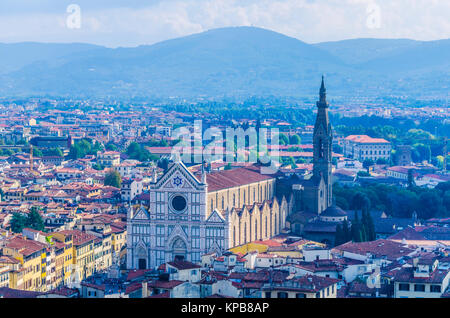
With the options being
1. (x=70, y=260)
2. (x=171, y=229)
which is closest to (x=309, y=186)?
(x=171, y=229)

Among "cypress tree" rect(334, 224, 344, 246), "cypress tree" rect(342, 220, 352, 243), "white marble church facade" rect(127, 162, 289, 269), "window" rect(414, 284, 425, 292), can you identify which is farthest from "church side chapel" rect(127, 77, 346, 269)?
"window" rect(414, 284, 425, 292)

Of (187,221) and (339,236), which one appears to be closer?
(187,221)

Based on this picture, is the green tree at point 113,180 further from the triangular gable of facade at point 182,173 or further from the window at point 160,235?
the triangular gable of facade at point 182,173

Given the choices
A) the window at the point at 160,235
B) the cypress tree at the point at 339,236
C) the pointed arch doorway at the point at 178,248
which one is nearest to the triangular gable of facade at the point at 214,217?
the pointed arch doorway at the point at 178,248

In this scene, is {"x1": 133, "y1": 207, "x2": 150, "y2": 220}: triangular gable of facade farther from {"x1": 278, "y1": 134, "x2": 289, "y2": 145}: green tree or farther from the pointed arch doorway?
{"x1": 278, "y1": 134, "x2": 289, "y2": 145}: green tree

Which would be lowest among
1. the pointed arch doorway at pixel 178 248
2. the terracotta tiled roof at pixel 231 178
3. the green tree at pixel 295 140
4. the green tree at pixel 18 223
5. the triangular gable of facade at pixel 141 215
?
the green tree at pixel 295 140

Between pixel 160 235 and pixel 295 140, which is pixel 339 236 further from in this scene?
pixel 295 140

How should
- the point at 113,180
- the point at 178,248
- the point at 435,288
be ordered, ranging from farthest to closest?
the point at 113,180 → the point at 178,248 → the point at 435,288

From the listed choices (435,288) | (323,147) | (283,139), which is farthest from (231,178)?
(283,139)

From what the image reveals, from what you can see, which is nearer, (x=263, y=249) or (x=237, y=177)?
(x=263, y=249)

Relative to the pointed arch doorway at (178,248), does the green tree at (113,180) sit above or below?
below
